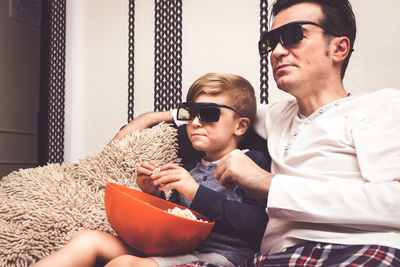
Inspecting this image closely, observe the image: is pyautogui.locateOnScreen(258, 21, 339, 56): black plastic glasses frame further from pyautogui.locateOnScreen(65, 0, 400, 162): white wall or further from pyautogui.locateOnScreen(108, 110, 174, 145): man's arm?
pyautogui.locateOnScreen(65, 0, 400, 162): white wall

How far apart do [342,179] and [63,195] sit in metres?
1.12

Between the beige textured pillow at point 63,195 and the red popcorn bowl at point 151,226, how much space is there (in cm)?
35

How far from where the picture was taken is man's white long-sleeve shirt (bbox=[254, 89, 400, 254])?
2.89 feet

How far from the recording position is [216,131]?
1.42 m

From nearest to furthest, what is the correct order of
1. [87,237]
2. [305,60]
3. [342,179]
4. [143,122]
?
[342,179], [87,237], [305,60], [143,122]

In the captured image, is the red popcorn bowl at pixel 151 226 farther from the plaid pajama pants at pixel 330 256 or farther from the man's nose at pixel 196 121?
the man's nose at pixel 196 121

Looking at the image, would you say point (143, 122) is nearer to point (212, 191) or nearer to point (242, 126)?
point (242, 126)

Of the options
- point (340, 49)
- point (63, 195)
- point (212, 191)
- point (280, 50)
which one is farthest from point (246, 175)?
point (63, 195)

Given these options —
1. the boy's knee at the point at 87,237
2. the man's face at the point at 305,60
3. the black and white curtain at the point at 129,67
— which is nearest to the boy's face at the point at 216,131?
the man's face at the point at 305,60

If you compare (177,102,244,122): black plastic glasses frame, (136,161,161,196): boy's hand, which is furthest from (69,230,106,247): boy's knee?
(177,102,244,122): black plastic glasses frame

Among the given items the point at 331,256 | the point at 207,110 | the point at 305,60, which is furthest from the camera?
the point at 207,110

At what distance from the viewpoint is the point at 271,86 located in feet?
7.92

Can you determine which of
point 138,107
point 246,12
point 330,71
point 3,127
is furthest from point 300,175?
point 3,127

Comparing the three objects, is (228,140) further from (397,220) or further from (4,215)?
(4,215)
